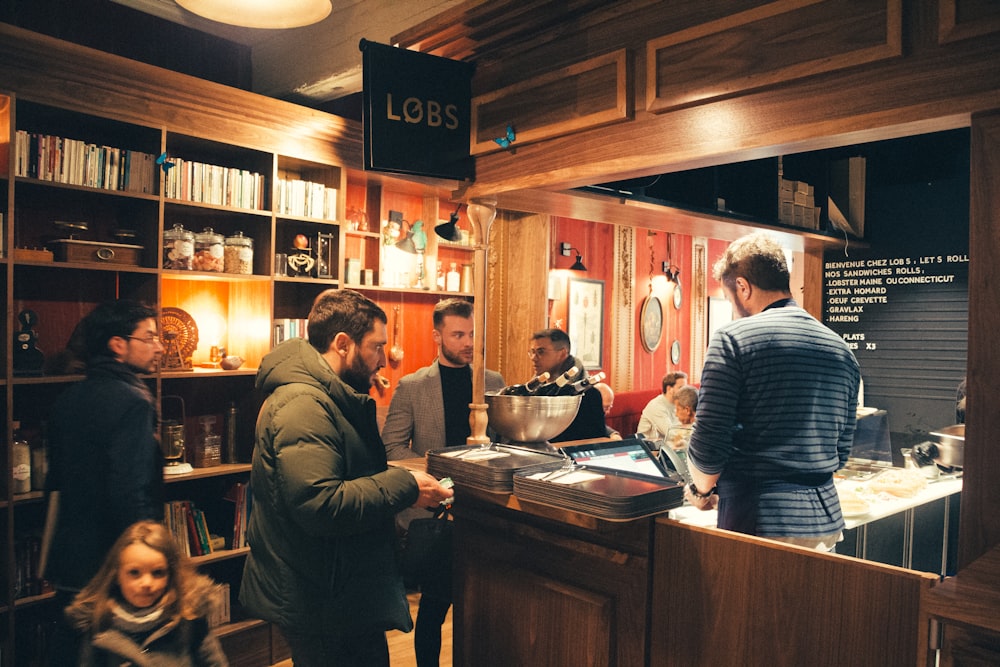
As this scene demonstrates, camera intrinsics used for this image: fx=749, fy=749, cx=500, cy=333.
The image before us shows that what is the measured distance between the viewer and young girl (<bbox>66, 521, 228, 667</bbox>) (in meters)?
2.05

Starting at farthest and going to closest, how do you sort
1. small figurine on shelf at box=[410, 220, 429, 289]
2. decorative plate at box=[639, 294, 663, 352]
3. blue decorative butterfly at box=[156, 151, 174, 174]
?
decorative plate at box=[639, 294, 663, 352]
small figurine on shelf at box=[410, 220, 429, 289]
blue decorative butterfly at box=[156, 151, 174, 174]

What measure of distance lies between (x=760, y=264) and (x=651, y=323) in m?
5.73

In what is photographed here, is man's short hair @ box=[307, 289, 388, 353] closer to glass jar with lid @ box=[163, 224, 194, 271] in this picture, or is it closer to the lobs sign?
the lobs sign

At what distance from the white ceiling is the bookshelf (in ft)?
1.27

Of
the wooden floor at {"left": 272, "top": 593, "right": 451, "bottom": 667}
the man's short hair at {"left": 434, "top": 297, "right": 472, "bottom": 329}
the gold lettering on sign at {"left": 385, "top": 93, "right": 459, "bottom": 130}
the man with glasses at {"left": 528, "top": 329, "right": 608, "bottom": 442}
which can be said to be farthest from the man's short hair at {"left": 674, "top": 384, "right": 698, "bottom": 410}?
the gold lettering on sign at {"left": 385, "top": 93, "right": 459, "bottom": 130}

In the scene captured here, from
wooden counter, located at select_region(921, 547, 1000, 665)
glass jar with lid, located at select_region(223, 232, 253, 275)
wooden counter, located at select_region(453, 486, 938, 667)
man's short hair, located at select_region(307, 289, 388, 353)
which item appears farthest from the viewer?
glass jar with lid, located at select_region(223, 232, 253, 275)

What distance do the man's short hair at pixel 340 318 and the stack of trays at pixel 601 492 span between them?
2.07ft

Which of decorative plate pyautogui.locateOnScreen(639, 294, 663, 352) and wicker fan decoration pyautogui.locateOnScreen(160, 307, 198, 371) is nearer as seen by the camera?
wicker fan decoration pyautogui.locateOnScreen(160, 307, 198, 371)

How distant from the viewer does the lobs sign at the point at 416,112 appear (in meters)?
2.61

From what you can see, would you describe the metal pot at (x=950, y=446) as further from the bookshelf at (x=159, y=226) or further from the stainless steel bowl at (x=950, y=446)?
the bookshelf at (x=159, y=226)

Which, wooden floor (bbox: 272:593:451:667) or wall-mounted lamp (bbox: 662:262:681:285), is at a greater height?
wall-mounted lamp (bbox: 662:262:681:285)

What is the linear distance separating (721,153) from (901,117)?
0.46 meters

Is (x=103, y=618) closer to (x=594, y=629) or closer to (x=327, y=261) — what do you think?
(x=594, y=629)

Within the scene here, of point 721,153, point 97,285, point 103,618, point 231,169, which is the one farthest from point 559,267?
point 103,618
